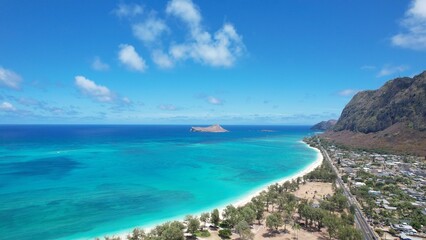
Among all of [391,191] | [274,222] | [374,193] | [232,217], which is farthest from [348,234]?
[391,191]

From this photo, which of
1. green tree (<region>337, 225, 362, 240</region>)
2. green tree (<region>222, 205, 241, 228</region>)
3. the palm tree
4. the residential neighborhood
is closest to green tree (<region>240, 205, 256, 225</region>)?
green tree (<region>222, 205, 241, 228</region>)

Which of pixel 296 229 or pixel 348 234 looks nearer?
pixel 348 234

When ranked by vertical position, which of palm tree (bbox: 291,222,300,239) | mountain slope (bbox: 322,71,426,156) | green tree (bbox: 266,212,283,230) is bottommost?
palm tree (bbox: 291,222,300,239)

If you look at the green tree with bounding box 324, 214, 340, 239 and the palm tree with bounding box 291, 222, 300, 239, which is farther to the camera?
the palm tree with bounding box 291, 222, 300, 239

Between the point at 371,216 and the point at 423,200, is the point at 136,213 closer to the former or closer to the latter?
the point at 371,216

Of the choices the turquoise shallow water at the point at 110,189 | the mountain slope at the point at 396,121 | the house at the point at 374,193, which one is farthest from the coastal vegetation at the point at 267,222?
the mountain slope at the point at 396,121

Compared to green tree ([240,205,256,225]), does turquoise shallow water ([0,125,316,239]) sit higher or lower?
lower

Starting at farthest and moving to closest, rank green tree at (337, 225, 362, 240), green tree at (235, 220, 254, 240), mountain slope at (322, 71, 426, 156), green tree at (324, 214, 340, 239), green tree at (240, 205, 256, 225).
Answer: mountain slope at (322, 71, 426, 156), green tree at (240, 205, 256, 225), green tree at (324, 214, 340, 239), green tree at (235, 220, 254, 240), green tree at (337, 225, 362, 240)

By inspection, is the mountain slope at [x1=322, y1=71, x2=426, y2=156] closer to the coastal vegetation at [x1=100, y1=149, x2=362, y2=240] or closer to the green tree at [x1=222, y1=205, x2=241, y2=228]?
the coastal vegetation at [x1=100, y1=149, x2=362, y2=240]

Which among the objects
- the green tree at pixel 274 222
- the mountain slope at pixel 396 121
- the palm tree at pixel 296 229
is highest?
the mountain slope at pixel 396 121

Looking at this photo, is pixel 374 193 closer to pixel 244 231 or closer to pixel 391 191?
pixel 391 191

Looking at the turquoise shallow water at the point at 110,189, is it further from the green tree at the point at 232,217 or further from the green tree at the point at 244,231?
the green tree at the point at 244,231

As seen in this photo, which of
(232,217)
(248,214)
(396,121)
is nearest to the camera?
(232,217)
